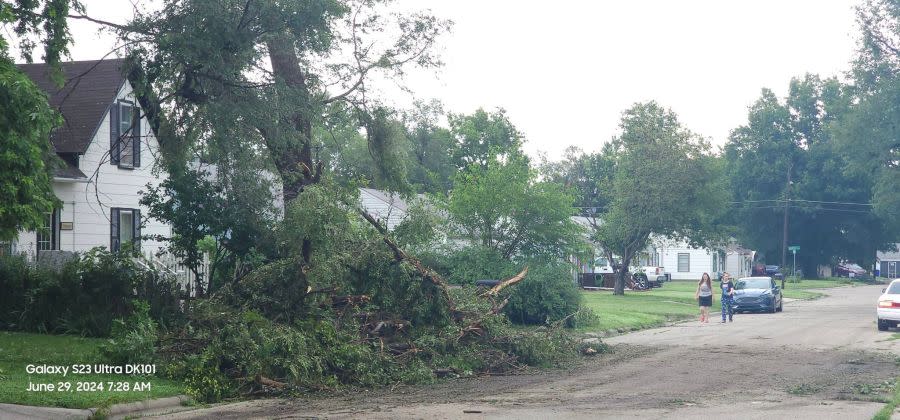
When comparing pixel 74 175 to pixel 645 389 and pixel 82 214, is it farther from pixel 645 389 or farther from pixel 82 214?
pixel 645 389

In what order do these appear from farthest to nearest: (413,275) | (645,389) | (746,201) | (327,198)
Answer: (746,201) < (413,275) < (327,198) < (645,389)

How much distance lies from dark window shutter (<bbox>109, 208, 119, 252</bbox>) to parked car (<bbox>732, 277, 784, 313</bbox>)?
23882 mm

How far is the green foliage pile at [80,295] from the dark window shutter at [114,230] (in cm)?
964

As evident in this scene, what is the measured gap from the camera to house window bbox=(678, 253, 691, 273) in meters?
83.6

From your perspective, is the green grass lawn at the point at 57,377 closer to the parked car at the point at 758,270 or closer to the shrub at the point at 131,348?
the shrub at the point at 131,348

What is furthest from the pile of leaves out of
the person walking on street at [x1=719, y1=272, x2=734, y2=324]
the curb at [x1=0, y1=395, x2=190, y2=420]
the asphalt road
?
the person walking on street at [x1=719, y1=272, x2=734, y2=324]

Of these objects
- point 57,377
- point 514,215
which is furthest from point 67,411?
point 514,215

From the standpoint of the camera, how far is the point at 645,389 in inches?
554

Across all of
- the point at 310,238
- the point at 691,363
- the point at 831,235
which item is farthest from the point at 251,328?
the point at 831,235

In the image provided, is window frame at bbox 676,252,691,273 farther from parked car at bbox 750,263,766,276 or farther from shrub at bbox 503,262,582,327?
shrub at bbox 503,262,582,327

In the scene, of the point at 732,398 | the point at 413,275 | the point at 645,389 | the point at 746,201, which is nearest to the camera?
the point at 732,398

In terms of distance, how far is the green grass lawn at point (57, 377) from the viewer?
11125 mm

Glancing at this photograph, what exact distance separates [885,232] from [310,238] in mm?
84975

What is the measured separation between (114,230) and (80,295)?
36.0 ft
